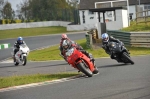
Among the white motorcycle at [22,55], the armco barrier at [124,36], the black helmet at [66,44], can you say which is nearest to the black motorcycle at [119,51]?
the black helmet at [66,44]

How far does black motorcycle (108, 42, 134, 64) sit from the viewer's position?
15.2m

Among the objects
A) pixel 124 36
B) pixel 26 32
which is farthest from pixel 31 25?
pixel 124 36

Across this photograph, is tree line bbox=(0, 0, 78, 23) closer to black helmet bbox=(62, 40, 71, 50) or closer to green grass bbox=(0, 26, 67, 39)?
green grass bbox=(0, 26, 67, 39)

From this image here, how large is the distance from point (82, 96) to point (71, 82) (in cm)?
275

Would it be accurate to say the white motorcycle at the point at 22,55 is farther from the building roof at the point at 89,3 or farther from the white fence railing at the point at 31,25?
the building roof at the point at 89,3

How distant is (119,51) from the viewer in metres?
15.5

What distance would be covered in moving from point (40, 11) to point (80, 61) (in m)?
72.0

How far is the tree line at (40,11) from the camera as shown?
73.5m

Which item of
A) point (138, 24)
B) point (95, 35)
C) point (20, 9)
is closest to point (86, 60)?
point (95, 35)

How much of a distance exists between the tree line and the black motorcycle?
56359mm

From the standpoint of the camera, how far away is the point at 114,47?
15.6m

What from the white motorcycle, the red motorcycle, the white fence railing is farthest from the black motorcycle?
the white fence railing

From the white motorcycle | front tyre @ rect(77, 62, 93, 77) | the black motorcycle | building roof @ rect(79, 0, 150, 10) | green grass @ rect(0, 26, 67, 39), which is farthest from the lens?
building roof @ rect(79, 0, 150, 10)

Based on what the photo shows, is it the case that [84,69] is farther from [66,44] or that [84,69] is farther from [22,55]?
[22,55]
